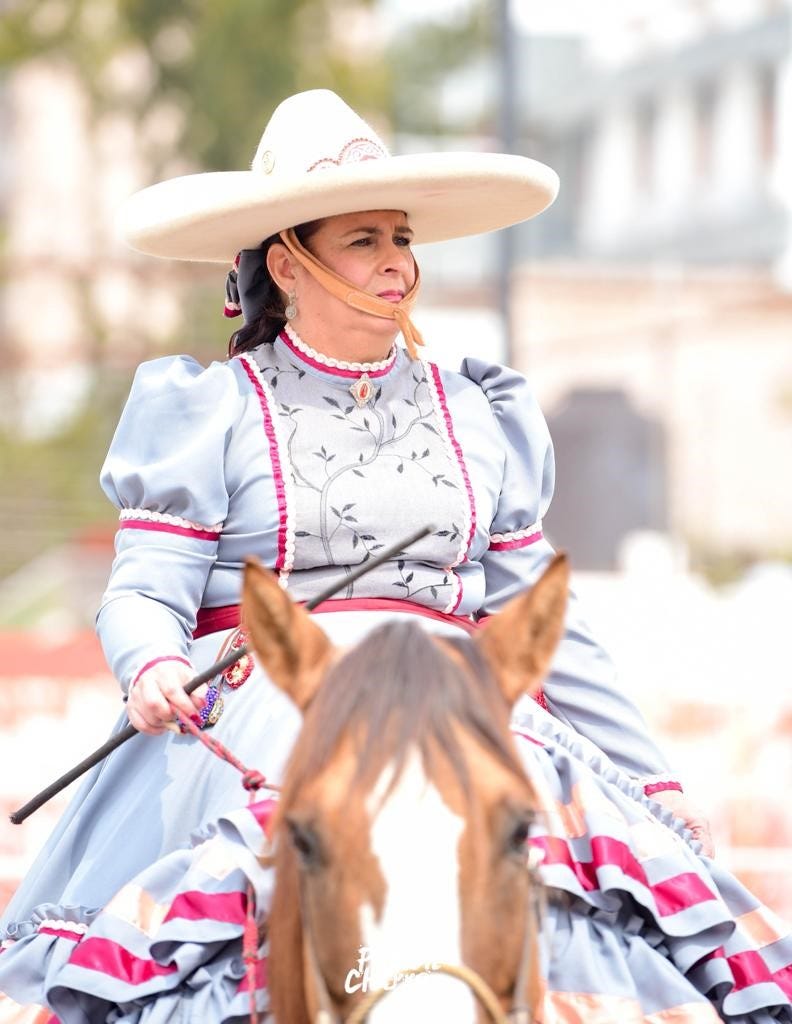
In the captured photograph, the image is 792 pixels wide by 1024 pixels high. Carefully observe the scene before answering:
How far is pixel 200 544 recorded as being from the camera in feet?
9.91

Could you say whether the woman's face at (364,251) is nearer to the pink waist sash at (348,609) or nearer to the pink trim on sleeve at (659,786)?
the pink waist sash at (348,609)

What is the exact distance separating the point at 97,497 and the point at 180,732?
19.9 m

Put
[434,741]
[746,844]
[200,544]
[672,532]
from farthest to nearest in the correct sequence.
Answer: [672,532] → [746,844] → [200,544] → [434,741]

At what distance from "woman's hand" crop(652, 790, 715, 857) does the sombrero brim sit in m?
1.10

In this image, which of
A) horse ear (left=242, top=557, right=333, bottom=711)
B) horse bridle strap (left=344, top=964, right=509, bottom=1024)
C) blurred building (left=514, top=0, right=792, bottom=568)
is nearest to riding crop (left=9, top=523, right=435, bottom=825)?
horse ear (left=242, top=557, right=333, bottom=711)

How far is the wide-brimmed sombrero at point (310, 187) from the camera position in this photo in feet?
10.0

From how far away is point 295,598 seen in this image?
302cm

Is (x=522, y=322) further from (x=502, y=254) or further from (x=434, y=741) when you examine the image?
(x=434, y=741)

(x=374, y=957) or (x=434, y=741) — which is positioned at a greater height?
(x=434, y=741)

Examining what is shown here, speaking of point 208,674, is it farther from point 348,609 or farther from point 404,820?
point 404,820

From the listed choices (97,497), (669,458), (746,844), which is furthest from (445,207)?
(97,497)

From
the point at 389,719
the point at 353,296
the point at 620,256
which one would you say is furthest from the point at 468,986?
the point at 620,256

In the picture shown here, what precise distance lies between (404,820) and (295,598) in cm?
101

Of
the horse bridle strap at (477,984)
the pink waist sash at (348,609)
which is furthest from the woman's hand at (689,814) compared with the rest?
the horse bridle strap at (477,984)
